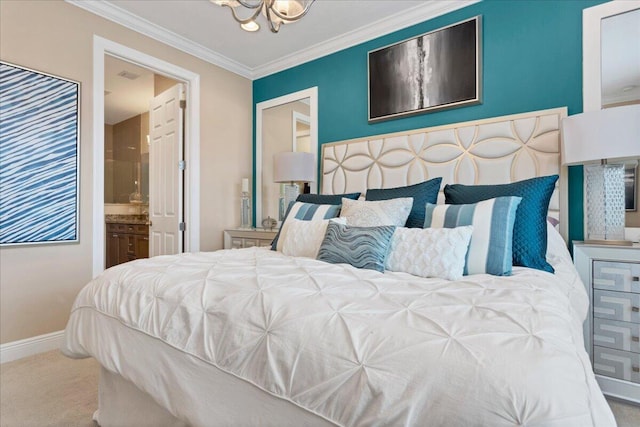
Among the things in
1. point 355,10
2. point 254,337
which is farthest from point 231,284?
point 355,10

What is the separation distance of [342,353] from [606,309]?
1910 millimetres

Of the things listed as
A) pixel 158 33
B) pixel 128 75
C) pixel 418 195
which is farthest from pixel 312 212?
pixel 128 75

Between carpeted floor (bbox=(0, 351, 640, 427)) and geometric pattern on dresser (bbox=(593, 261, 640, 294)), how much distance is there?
0.62m

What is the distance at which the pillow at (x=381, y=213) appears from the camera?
204cm

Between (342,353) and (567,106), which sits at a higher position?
(567,106)

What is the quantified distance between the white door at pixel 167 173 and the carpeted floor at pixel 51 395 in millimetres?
1450

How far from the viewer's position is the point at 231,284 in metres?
1.21

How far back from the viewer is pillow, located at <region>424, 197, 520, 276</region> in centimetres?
155

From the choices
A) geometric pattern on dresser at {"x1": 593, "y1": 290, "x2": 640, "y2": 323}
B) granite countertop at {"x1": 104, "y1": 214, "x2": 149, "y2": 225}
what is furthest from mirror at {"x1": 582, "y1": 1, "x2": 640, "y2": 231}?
granite countertop at {"x1": 104, "y1": 214, "x2": 149, "y2": 225}

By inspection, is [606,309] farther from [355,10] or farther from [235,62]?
[235,62]

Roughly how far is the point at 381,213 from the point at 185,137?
8.20ft

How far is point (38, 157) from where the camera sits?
2.52 meters

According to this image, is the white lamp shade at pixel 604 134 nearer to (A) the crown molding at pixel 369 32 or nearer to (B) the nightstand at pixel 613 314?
(B) the nightstand at pixel 613 314

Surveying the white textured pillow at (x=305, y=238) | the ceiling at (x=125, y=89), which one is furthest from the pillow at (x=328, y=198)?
the ceiling at (x=125, y=89)
